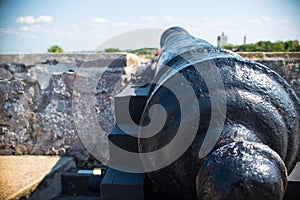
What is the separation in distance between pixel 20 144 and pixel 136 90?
227cm

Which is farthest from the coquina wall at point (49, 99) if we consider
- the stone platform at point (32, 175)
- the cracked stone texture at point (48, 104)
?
the stone platform at point (32, 175)

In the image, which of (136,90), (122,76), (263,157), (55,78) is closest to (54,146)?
(55,78)

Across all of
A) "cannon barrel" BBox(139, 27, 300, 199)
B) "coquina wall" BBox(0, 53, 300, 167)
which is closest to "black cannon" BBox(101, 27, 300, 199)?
"cannon barrel" BBox(139, 27, 300, 199)

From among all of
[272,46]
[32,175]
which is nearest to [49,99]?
[32,175]

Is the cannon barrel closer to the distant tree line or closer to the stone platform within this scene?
the stone platform

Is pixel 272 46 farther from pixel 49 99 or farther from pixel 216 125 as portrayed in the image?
pixel 216 125

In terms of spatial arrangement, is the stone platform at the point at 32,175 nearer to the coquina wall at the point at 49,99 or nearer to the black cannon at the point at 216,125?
the coquina wall at the point at 49,99

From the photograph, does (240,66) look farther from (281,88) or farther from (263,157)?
(263,157)

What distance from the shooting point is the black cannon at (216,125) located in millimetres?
662

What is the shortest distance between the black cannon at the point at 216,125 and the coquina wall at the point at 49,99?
2.36 m

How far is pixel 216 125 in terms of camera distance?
2.46 ft

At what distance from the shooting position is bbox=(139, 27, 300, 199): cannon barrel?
2.07 feet

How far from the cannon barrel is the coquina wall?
7.76 ft

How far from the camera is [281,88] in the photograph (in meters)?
0.84
